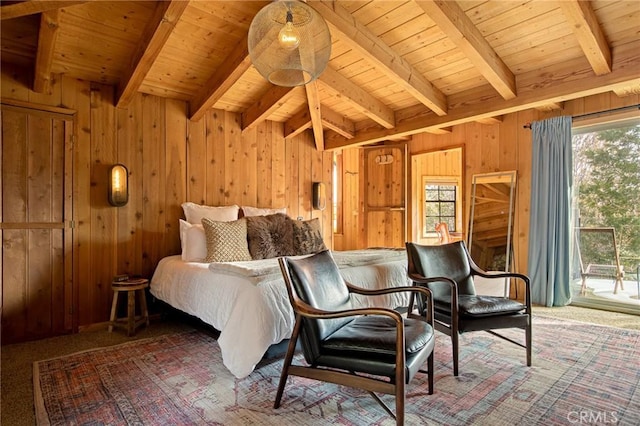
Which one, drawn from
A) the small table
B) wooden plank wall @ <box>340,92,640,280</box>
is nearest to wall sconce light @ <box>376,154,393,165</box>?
wooden plank wall @ <box>340,92,640,280</box>

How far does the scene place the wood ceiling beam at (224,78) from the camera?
3.33 meters

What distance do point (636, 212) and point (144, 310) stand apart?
5.32 meters

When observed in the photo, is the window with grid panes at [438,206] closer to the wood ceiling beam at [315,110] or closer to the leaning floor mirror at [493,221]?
the leaning floor mirror at [493,221]

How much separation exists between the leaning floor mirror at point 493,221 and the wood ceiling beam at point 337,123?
1.91 m

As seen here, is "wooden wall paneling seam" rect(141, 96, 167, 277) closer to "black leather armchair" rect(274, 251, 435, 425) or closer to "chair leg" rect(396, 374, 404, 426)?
"black leather armchair" rect(274, 251, 435, 425)

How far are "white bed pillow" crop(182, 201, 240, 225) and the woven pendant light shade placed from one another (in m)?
2.30

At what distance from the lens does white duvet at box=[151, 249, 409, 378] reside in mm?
2370

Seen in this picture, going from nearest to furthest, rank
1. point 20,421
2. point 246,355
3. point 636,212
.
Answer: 1. point 20,421
2. point 246,355
3. point 636,212

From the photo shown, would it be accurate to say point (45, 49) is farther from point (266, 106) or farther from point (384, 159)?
point (384, 159)

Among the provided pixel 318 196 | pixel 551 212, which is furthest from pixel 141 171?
pixel 551 212

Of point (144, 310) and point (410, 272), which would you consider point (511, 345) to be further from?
point (144, 310)

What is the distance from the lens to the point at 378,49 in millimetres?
3400

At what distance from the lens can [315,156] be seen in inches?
222

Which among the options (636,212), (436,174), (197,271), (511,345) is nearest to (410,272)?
(511,345)
